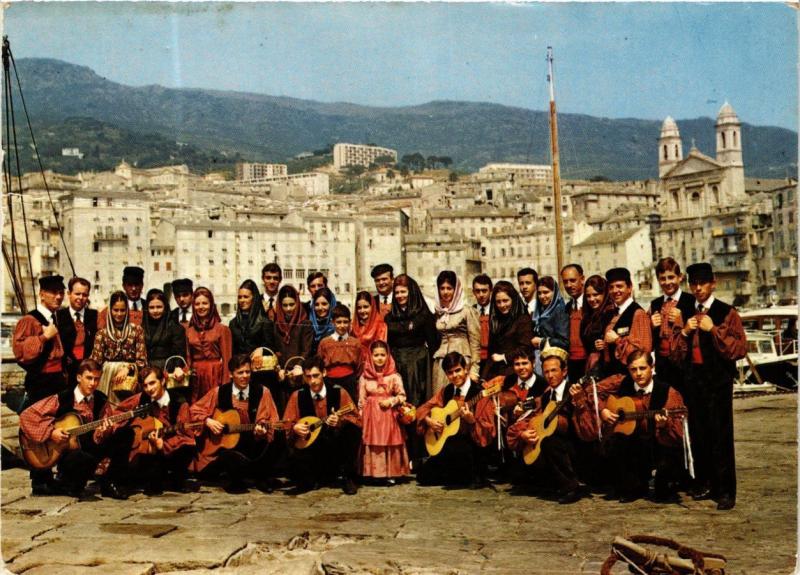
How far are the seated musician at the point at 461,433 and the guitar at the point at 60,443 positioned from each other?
225 cm

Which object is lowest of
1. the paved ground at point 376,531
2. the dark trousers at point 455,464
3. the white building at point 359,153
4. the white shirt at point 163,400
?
the paved ground at point 376,531

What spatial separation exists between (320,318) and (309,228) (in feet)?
16.0

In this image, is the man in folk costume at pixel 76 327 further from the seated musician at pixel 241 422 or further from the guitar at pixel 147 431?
the seated musician at pixel 241 422

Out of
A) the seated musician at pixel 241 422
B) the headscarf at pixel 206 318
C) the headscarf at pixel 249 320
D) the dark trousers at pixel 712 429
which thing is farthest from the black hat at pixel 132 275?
the dark trousers at pixel 712 429

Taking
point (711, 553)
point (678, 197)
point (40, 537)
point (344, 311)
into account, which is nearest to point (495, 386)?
point (344, 311)

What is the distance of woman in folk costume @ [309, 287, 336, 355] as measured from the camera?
7.46 meters

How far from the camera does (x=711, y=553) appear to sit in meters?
4.88

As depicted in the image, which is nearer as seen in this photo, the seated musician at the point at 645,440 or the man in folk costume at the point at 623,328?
the seated musician at the point at 645,440

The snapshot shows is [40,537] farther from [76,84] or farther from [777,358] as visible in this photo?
[777,358]

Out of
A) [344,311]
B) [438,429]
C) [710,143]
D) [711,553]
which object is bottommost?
[711,553]

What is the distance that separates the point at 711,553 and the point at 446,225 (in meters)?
14.4

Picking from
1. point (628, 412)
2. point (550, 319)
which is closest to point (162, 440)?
point (550, 319)

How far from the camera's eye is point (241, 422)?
22.4 ft

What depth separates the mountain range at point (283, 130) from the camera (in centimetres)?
773
